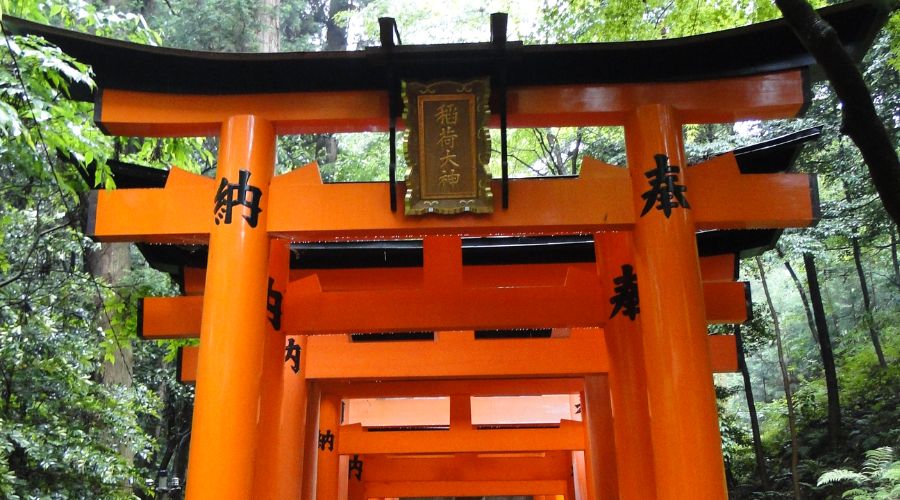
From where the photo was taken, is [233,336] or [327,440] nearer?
[233,336]

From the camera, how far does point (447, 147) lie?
15.5ft

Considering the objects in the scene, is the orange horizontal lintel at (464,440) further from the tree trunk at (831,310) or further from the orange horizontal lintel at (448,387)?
the tree trunk at (831,310)

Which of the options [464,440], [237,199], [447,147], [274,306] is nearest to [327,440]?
[464,440]

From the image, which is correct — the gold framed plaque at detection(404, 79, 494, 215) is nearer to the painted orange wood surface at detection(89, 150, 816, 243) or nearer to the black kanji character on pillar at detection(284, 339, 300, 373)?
the painted orange wood surface at detection(89, 150, 816, 243)

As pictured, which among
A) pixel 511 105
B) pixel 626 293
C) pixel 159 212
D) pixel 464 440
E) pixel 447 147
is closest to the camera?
pixel 447 147

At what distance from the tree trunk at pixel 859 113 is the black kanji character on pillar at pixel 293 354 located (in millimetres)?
5131

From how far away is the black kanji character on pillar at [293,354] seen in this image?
680 centimetres

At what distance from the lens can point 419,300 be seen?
5707 mm

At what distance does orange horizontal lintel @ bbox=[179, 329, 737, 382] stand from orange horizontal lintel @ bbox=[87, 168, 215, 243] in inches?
104

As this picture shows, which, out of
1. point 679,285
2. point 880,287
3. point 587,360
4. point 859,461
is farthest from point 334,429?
point 880,287

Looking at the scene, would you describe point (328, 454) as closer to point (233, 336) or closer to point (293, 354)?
point (293, 354)

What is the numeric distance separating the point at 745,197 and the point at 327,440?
263 inches

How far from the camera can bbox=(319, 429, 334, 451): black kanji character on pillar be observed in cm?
963

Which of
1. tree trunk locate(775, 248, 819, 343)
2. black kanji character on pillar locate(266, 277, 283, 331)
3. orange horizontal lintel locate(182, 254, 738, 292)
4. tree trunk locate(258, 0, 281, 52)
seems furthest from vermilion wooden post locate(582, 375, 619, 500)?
tree trunk locate(258, 0, 281, 52)
